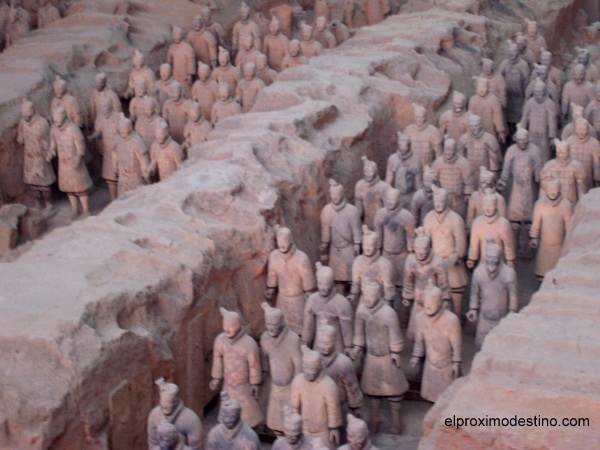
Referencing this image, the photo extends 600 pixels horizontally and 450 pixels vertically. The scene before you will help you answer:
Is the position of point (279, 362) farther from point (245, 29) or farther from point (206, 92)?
point (245, 29)

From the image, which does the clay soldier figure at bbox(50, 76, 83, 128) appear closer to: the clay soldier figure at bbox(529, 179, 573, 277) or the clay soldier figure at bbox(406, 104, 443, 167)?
the clay soldier figure at bbox(406, 104, 443, 167)

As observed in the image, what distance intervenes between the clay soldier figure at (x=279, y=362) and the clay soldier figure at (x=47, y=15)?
814 cm

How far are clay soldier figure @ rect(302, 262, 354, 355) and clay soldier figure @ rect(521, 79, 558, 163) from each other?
13.2ft

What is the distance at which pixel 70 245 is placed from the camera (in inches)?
334

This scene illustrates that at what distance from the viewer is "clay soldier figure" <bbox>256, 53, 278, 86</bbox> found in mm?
13647

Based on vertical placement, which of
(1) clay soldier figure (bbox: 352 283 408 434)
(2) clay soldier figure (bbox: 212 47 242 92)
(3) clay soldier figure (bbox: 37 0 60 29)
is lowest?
(1) clay soldier figure (bbox: 352 283 408 434)

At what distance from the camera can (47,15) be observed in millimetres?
15094

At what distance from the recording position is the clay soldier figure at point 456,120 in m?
11.5

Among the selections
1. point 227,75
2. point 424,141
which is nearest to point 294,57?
point 227,75

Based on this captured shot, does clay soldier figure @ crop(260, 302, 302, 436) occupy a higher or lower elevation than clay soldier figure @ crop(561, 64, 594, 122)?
lower

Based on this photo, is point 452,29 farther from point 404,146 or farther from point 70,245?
point 70,245

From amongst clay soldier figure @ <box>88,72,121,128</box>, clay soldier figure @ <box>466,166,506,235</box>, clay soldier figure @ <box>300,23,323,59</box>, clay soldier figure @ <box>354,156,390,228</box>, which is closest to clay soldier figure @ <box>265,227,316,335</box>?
clay soldier figure @ <box>354,156,390,228</box>

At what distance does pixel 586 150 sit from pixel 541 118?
1.22 m

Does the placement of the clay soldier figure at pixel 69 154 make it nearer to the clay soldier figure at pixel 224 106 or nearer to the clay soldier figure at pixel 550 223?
the clay soldier figure at pixel 224 106
